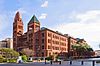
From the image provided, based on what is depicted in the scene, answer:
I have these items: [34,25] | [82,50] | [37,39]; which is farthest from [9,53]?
[82,50]

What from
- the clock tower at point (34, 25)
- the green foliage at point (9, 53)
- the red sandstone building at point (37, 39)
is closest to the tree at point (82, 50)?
the red sandstone building at point (37, 39)

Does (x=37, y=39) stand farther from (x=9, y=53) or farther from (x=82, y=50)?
(x=82, y=50)

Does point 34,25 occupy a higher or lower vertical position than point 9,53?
higher

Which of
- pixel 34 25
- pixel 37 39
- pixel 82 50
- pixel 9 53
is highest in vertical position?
pixel 34 25

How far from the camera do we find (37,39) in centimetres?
14038

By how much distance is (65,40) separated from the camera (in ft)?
534

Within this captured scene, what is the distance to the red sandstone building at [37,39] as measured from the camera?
136000 millimetres

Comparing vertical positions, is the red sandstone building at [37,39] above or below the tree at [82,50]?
above

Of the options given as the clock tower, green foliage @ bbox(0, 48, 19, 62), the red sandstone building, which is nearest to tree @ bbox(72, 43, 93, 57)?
the red sandstone building

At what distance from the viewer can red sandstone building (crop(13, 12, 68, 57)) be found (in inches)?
5354

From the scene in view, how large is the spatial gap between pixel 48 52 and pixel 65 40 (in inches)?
1233

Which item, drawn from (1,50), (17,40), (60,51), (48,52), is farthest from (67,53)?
(1,50)

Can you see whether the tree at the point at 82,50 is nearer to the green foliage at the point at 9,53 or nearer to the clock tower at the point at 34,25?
the clock tower at the point at 34,25

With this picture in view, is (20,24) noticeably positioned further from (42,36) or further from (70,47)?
(70,47)
